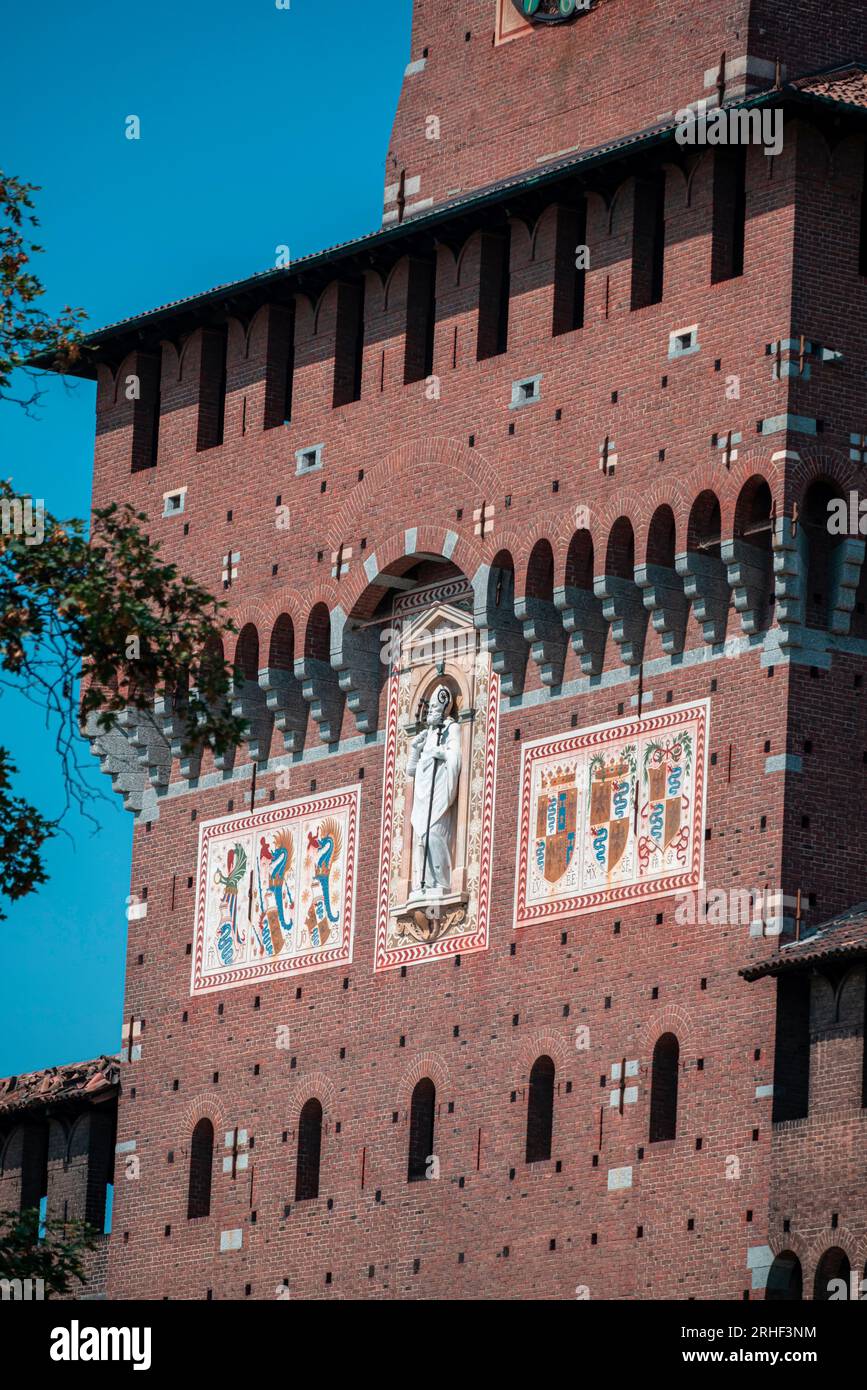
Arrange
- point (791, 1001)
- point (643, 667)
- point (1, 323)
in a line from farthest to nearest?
1. point (643, 667)
2. point (791, 1001)
3. point (1, 323)

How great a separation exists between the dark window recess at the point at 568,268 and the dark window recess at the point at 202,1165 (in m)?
9.87

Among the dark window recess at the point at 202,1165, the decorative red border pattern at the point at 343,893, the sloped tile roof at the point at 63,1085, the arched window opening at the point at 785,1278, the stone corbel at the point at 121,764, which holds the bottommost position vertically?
the arched window opening at the point at 785,1278

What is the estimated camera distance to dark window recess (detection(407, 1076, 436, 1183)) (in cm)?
4069

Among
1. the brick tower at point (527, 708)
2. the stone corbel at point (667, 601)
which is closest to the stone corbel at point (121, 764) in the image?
the brick tower at point (527, 708)

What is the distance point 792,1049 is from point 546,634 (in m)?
5.97

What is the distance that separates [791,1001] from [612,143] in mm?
9663

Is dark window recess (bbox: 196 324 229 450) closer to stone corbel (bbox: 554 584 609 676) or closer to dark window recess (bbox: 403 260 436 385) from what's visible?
dark window recess (bbox: 403 260 436 385)

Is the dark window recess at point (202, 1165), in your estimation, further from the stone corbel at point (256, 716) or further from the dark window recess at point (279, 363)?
the dark window recess at point (279, 363)

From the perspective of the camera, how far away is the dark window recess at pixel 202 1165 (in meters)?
43.8

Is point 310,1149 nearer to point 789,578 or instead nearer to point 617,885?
point 617,885

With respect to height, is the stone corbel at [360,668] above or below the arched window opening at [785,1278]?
above
